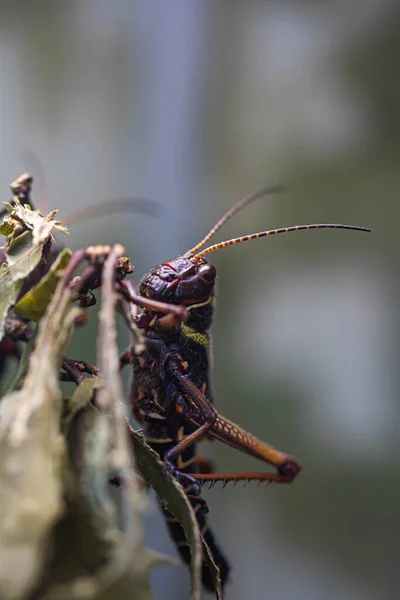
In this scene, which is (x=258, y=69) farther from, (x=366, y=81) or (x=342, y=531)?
(x=342, y=531)

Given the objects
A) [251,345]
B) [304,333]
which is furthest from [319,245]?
[251,345]

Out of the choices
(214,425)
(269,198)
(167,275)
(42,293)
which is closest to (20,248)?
(42,293)

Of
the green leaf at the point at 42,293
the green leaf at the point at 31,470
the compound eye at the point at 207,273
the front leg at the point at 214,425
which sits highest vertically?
the green leaf at the point at 42,293

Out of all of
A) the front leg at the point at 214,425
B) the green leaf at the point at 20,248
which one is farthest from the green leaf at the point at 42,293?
the front leg at the point at 214,425

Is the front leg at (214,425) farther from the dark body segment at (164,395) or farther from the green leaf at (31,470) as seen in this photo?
the green leaf at (31,470)

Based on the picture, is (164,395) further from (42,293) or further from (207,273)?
(42,293)

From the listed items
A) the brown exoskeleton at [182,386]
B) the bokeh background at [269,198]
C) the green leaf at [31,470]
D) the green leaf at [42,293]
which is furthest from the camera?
the bokeh background at [269,198]
